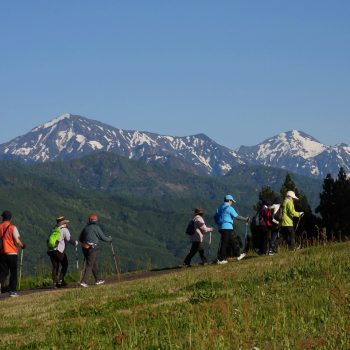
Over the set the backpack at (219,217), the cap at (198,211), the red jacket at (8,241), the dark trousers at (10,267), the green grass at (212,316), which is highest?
the cap at (198,211)

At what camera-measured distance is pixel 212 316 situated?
10.1 meters

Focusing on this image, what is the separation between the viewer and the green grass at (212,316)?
26.5 ft

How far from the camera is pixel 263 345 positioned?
7.80m

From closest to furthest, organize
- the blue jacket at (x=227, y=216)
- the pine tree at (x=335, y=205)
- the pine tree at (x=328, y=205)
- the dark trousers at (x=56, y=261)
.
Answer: the dark trousers at (x=56, y=261)
the blue jacket at (x=227, y=216)
the pine tree at (x=335, y=205)
the pine tree at (x=328, y=205)

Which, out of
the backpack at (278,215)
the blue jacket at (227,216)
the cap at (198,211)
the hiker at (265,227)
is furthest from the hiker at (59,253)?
Result: the backpack at (278,215)

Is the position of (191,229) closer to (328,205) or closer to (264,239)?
(264,239)

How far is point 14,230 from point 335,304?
1416 centimetres

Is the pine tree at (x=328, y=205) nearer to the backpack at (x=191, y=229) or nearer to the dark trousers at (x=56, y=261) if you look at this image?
the backpack at (x=191, y=229)

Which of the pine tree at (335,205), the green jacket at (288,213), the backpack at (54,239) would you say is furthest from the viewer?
the pine tree at (335,205)

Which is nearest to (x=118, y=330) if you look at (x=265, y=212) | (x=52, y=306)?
(x=52, y=306)

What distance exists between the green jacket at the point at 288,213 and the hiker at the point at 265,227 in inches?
50.6

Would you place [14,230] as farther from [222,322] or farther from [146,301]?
[222,322]

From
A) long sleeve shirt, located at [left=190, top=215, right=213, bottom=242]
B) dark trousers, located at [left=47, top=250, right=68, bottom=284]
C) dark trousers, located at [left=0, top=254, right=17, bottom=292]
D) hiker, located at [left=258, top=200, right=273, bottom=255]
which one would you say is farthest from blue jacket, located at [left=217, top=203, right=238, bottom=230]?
dark trousers, located at [left=0, top=254, right=17, bottom=292]

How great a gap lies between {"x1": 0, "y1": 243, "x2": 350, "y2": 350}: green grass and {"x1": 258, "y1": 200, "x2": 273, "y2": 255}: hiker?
34.0ft
